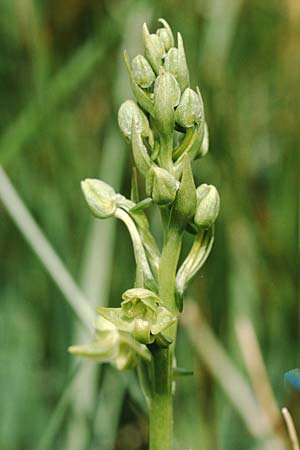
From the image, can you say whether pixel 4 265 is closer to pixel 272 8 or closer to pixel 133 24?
pixel 133 24

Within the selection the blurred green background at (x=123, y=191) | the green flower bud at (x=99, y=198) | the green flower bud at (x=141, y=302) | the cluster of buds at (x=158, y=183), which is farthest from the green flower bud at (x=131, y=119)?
the blurred green background at (x=123, y=191)

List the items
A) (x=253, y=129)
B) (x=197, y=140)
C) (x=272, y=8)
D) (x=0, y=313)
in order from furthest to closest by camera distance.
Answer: (x=272, y=8), (x=253, y=129), (x=0, y=313), (x=197, y=140)

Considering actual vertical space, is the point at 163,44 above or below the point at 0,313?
above

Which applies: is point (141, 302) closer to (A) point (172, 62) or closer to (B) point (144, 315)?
(B) point (144, 315)

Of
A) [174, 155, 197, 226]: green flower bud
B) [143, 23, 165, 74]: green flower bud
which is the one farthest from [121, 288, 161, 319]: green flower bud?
[143, 23, 165, 74]: green flower bud

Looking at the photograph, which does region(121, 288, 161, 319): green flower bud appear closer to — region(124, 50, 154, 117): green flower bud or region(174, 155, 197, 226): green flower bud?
region(174, 155, 197, 226): green flower bud

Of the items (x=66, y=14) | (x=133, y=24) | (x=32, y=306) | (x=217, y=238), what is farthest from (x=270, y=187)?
(x=66, y=14)
